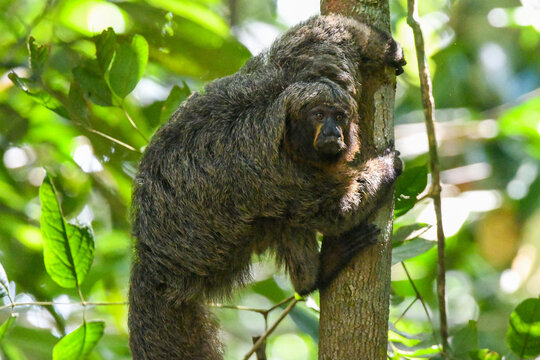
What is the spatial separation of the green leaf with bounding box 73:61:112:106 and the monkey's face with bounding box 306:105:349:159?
1.69 metres

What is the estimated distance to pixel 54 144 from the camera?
7012 millimetres

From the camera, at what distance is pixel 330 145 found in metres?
3.73

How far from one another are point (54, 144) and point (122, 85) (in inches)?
109

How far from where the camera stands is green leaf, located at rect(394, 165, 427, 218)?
415 cm

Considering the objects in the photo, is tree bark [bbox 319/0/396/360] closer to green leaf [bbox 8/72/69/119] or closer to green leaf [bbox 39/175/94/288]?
green leaf [bbox 39/175/94/288]

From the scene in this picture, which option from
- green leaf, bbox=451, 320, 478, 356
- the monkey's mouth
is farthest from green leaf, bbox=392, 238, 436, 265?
the monkey's mouth

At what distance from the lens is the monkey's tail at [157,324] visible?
4211 mm

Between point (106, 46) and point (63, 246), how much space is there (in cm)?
145

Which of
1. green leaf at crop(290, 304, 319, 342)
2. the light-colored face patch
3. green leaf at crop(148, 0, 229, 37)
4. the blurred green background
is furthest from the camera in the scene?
green leaf at crop(148, 0, 229, 37)

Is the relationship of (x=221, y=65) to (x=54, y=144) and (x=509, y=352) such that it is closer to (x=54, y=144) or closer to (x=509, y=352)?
(x=54, y=144)

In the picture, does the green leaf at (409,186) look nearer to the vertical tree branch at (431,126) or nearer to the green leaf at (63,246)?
the vertical tree branch at (431,126)

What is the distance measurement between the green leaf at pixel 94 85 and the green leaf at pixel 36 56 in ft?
0.83

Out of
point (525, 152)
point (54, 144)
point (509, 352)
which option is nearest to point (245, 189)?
point (509, 352)

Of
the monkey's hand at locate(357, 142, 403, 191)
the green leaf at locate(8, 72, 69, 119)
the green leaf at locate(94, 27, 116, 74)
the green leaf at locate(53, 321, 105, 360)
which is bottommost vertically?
the green leaf at locate(53, 321, 105, 360)
